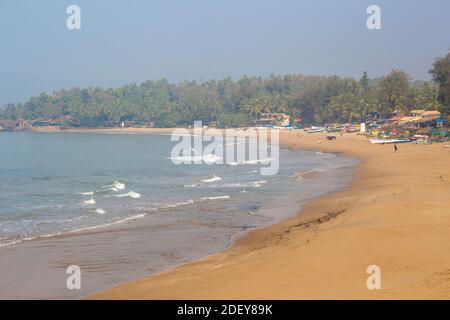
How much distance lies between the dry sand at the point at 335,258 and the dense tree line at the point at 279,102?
3924 centimetres

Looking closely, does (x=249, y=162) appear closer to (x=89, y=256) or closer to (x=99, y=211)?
(x=99, y=211)

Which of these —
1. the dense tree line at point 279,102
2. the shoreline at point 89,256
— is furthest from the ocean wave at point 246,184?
the dense tree line at point 279,102

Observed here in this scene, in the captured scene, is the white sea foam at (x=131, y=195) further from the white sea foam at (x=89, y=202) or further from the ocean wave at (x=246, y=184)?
the ocean wave at (x=246, y=184)

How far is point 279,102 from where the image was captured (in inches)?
5226

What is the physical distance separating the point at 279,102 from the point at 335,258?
120m

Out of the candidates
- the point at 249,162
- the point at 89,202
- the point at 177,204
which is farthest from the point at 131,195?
the point at 249,162

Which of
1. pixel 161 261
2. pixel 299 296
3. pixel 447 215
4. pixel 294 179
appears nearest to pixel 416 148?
pixel 294 179

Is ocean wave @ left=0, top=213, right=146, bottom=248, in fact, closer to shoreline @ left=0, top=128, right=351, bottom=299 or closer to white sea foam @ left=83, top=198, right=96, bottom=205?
shoreline @ left=0, top=128, right=351, bottom=299

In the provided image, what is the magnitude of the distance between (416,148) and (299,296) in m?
41.0

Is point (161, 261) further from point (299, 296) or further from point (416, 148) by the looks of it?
point (416, 148)

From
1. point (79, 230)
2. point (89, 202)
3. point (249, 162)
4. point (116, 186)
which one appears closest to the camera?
point (79, 230)

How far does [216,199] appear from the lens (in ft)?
92.2

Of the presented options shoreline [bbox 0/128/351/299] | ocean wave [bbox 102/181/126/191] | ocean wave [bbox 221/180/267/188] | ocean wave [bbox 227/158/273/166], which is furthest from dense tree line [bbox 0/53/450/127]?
shoreline [bbox 0/128/351/299]

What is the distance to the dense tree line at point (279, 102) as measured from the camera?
86562 millimetres
